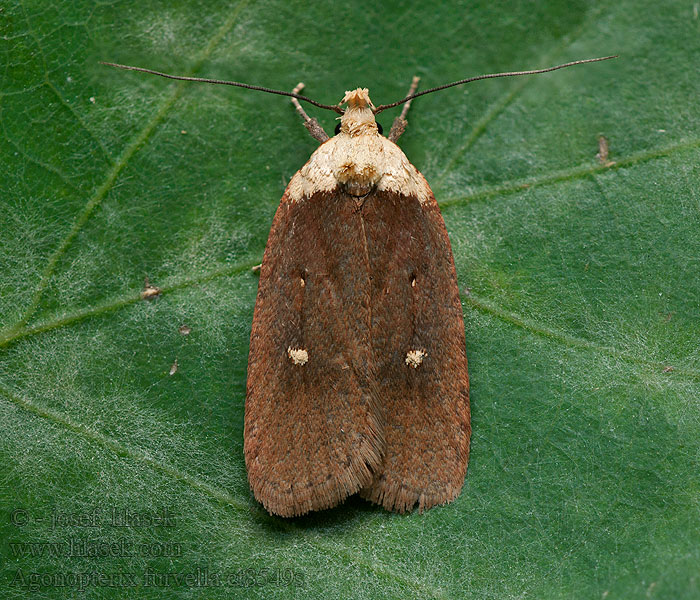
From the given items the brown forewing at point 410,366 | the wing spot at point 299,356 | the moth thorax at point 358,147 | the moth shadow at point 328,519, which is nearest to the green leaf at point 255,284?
the moth shadow at point 328,519

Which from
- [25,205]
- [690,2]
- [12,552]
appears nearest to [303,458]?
[12,552]

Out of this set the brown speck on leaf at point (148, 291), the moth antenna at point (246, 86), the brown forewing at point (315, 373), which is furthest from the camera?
the brown speck on leaf at point (148, 291)

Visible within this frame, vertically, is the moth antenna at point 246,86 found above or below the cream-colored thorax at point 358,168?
above

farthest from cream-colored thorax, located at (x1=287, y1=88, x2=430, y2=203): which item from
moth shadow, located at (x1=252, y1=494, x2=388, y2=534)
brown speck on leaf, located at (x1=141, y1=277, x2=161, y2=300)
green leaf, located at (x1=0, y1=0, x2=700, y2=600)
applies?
moth shadow, located at (x1=252, y1=494, x2=388, y2=534)

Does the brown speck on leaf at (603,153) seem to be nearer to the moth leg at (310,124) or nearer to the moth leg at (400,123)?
the moth leg at (400,123)

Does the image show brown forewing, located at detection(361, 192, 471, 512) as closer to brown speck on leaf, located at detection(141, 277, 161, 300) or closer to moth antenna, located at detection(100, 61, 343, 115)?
moth antenna, located at detection(100, 61, 343, 115)

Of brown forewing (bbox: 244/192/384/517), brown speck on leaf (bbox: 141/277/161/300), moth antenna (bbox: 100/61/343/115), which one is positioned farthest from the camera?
brown speck on leaf (bbox: 141/277/161/300)

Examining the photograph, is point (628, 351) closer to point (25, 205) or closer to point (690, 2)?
point (690, 2)
